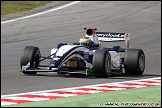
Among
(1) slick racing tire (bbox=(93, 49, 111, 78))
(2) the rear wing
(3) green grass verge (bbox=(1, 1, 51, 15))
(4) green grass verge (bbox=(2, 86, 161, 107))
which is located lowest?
(4) green grass verge (bbox=(2, 86, 161, 107))

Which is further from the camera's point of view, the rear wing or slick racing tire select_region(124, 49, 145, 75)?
the rear wing

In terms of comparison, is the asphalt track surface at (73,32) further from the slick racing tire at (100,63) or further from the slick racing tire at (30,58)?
the slick racing tire at (30,58)

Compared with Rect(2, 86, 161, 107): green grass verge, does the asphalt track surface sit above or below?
above

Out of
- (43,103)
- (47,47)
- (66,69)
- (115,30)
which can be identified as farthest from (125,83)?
(115,30)

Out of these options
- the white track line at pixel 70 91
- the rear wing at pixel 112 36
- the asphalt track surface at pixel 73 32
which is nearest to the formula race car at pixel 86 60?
the asphalt track surface at pixel 73 32

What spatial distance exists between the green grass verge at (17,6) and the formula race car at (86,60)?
1676cm

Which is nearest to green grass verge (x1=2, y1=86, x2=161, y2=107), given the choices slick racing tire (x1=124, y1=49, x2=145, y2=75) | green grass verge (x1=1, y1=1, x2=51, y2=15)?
slick racing tire (x1=124, y1=49, x2=145, y2=75)

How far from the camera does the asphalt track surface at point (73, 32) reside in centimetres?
1274

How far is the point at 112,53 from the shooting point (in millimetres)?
→ 14266

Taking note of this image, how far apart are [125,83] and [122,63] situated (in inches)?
93.8

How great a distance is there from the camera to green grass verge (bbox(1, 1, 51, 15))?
3139 cm

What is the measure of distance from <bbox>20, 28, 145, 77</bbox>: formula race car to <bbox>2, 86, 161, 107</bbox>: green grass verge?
2.52 m

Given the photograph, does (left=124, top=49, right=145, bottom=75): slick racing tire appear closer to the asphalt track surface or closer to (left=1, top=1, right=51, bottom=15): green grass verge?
the asphalt track surface

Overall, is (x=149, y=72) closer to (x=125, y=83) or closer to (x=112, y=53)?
(x=112, y=53)
